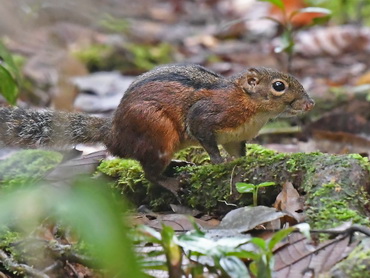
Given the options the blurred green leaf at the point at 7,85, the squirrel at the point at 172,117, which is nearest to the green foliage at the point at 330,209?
the squirrel at the point at 172,117

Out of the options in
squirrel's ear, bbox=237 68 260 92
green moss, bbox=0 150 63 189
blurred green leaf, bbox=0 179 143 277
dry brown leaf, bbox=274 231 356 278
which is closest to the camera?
blurred green leaf, bbox=0 179 143 277

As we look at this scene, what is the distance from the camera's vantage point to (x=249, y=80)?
4.84 m

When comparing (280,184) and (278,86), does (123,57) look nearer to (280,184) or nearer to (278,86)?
(278,86)

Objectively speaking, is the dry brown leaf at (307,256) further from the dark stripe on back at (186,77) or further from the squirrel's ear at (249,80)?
the squirrel's ear at (249,80)

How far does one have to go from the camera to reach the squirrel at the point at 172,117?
438 centimetres

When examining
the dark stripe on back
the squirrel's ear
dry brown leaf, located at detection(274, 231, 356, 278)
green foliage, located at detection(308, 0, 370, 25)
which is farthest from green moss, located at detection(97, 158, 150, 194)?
green foliage, located at detection(308, 0, 370, 25)

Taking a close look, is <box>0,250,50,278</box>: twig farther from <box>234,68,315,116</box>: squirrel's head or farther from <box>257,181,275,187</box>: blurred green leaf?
<box>234,68,315,116</box>: squirrel's head

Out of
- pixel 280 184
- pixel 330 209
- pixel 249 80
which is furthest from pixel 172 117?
pixel 330 209

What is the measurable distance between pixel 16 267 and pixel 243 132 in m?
1.94

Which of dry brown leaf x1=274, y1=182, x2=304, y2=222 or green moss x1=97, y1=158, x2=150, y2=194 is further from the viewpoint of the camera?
green moss x1=97, y1=158, x2=150, y2=194

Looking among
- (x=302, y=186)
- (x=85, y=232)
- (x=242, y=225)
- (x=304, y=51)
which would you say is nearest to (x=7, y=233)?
(x=242, y=225)

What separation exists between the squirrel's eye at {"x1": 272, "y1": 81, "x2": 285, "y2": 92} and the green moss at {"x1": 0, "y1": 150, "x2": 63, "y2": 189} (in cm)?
171

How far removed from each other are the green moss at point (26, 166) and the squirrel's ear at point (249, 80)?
1.51 meters

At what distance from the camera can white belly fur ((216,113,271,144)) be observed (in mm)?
4680
